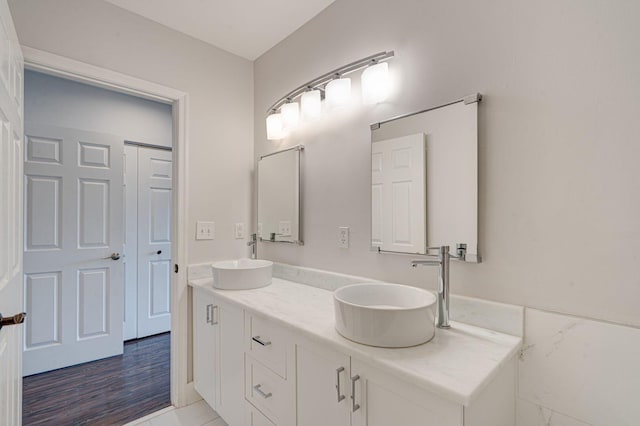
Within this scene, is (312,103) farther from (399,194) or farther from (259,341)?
(259,341)

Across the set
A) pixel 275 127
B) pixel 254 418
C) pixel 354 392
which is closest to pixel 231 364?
pixel 254 418

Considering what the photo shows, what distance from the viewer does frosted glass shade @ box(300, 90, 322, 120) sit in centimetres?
173

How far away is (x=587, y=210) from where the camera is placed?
36.1 inches

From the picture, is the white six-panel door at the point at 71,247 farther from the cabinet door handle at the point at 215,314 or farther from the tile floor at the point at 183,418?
the cabinet door handle at the point at 215,314

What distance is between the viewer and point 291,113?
1.89 m

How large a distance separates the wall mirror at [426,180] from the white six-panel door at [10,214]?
1.38 m

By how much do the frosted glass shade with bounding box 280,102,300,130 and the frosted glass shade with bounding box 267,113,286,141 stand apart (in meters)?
0.06

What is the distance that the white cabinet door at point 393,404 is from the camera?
771 mm

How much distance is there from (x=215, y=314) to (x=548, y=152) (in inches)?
65.9

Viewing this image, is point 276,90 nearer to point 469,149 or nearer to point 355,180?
point 355,180

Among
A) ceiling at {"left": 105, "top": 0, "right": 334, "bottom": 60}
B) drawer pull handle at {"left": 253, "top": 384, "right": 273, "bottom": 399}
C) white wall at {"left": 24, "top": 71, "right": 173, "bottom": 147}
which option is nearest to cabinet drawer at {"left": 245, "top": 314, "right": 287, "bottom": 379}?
drawer pull handle at {"left": 253, "top": 384, "right": 273, "bottom": 399}

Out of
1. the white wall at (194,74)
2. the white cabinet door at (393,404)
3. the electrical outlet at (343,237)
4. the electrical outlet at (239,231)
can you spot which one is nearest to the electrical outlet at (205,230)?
the white wall at (194,74)

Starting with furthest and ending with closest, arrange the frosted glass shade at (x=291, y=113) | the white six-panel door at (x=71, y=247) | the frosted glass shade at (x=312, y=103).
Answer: the white six-panel door at (x=71, y=247) < the frosted glass shade at (x=291, y=113) < the frosted glass shade at (x=312, y=103)

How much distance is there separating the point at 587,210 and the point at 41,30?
2.43 metres
